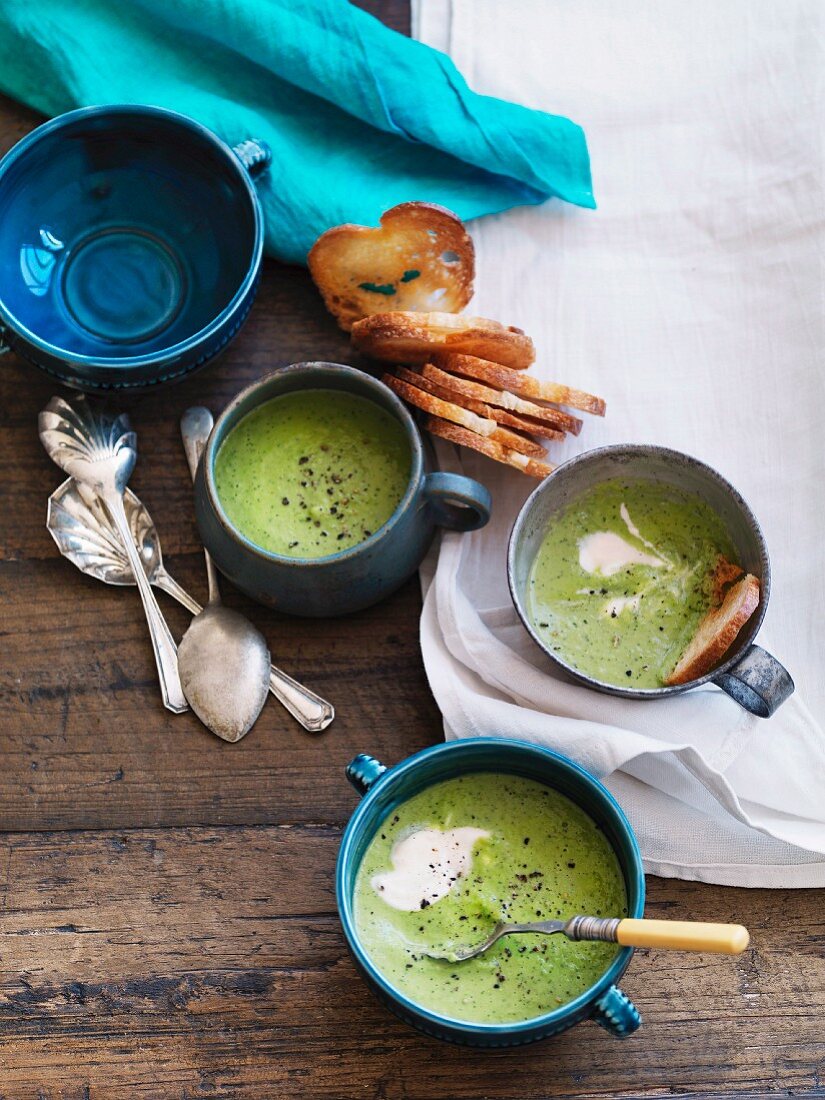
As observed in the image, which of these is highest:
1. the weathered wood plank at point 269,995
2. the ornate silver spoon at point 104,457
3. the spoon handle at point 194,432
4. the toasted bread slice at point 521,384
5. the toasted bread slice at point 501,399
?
the toasted bread slice at point 521,384

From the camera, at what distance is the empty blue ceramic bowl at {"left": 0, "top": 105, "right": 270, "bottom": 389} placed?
Result: 1732 millimetres

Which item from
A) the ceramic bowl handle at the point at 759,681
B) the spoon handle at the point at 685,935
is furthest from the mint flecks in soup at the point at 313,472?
the spoon handle at the point at 685,935

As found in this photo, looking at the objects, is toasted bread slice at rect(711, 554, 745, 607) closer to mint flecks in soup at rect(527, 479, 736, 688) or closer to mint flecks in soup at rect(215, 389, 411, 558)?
mint flecks in soup at rect(527, 479, 736, 688)

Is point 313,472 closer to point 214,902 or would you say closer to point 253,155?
point 253,155

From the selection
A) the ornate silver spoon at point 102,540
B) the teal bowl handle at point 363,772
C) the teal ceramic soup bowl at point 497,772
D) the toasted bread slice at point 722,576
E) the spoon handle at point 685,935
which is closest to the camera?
the spoon handle at point 685,935

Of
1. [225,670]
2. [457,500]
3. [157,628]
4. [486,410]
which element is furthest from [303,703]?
[486,410]

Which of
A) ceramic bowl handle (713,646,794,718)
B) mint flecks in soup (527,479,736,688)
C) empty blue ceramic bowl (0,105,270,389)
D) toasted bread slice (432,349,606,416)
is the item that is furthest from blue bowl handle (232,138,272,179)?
ceramic bowl handle (713,646,794,718)

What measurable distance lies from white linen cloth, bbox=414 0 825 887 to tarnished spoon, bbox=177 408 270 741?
0.72ft

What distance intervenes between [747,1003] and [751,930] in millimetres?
84

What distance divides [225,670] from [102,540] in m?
0.25

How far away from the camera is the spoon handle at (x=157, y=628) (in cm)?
170

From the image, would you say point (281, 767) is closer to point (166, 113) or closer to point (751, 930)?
point (751, 930)

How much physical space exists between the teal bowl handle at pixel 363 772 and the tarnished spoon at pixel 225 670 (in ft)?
0.65

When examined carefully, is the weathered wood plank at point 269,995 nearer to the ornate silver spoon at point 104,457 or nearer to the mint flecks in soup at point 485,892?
the mint flecks in soup at point 485,892
